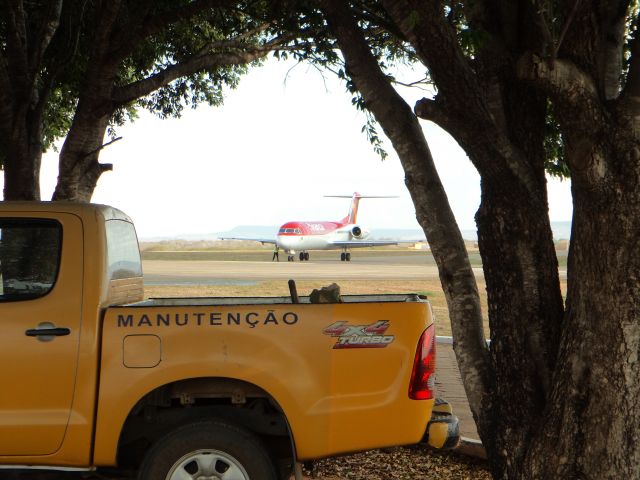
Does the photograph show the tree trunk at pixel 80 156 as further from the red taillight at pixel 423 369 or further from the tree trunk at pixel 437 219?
the red taillight at pixel 423 369

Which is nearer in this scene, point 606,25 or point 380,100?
point 606,25

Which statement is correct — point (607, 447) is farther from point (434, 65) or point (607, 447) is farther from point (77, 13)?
point (77, 13)

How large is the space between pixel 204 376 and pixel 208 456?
0.45 m

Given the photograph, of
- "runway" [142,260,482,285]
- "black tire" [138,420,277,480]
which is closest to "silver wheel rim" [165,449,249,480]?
"black tire" [138,420,277,480]

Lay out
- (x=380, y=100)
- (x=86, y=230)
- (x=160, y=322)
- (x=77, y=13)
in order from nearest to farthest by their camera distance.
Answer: (x=160, y=322), (x=86, y=230), (x=380, y=100), (x=77, y=13)

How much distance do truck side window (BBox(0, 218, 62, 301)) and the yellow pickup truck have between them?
80 millimetres

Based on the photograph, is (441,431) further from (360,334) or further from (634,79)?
(634,79)

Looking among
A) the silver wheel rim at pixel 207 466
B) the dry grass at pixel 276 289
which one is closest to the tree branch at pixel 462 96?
the silver wheel rim at pixel 207 466

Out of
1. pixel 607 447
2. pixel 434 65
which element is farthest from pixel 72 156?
pixel 607 447

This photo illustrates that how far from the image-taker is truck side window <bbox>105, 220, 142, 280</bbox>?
5.28 metres

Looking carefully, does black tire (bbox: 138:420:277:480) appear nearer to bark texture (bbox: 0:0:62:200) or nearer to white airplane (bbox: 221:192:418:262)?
bark texture (bbox: 0:0:62:200)

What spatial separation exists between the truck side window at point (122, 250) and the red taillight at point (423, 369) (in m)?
1.92

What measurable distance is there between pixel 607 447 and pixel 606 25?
9.17ft

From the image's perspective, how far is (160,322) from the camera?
4777mm
